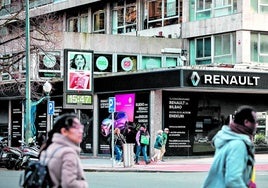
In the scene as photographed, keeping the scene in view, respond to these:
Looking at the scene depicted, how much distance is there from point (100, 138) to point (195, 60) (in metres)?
8.06

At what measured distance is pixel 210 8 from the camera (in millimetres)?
38156

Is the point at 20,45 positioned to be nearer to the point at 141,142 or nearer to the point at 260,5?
the point at 141,142

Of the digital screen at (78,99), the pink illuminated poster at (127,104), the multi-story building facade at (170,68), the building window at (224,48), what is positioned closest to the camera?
the digital screen at (78,99)

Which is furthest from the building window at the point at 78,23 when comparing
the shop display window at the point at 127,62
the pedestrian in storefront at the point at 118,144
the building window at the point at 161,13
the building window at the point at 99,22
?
the pedestrian in storefront at the point at 118,144

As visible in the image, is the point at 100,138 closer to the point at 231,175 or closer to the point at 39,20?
the point at 39,20

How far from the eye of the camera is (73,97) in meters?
27.2

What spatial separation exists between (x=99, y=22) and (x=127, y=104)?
1469cm

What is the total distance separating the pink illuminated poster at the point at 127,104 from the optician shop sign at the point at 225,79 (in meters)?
3.86

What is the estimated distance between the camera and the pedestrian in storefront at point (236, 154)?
238 inches

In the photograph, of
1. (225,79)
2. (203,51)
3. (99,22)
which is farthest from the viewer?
(99,22)

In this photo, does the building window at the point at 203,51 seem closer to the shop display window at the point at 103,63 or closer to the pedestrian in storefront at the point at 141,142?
the shop display window at the point at 103,63

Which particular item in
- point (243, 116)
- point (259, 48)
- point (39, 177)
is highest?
point (259, 48)

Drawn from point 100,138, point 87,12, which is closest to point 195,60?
point 100,138

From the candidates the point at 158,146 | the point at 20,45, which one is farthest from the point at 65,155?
the point at 20,45
